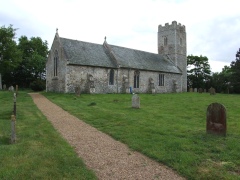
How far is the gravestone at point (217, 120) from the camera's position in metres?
8.92

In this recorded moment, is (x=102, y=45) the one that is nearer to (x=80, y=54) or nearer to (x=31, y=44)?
(x=80, y=54)

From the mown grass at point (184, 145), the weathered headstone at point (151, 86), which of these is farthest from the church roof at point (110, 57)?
the mown grass at point (184, 145)

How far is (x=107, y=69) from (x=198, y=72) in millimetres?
35523

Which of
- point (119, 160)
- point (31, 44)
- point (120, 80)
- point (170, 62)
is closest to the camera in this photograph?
point (119, 160)

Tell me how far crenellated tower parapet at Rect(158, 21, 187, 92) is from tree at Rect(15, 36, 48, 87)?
25301mm

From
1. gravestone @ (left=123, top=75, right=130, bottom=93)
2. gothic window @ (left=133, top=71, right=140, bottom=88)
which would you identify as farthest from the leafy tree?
gravestone @ (left=123, top=75, right=130, bottom=93)

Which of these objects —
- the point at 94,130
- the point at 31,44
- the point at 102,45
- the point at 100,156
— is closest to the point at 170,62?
the point at 102,45

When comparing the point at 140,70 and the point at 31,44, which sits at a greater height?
the point at 31,44

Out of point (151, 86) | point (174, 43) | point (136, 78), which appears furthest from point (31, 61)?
point (174, 43)

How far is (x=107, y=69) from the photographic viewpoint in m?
32.1

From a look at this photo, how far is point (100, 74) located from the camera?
103 ft

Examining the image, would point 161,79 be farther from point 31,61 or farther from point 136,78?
point 31,61

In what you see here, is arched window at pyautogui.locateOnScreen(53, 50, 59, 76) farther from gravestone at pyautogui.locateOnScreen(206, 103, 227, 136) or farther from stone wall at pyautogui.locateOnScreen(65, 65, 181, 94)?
gravestone at pyautogui.locateOnScreen(206, 103, 227, 136)

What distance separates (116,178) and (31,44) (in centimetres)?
5571
